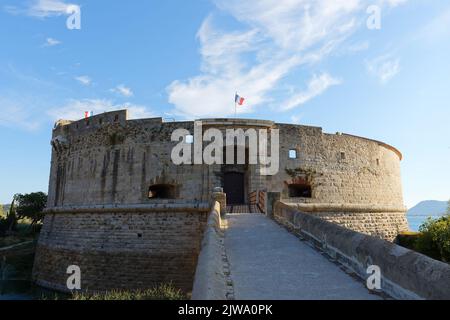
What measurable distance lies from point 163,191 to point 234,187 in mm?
2816

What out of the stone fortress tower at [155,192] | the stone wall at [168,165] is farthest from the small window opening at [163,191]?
the stone wall at [168,165]

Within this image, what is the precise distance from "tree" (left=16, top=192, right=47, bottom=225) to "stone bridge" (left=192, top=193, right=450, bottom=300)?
2808 cm

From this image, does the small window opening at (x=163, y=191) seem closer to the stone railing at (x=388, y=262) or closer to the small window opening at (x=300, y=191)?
the small window opening at (x=300, y=191)

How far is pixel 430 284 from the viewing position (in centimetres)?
280

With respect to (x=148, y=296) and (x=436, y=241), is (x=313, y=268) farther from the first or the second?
(x=436, y=241)

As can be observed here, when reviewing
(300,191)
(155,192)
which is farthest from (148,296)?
(300,191)

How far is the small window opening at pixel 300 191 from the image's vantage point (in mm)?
13617

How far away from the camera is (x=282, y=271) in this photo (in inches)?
173

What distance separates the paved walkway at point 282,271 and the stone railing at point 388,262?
0.60 feet

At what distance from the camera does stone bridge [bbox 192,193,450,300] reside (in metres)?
3.05

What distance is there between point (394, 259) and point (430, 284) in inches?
24.2

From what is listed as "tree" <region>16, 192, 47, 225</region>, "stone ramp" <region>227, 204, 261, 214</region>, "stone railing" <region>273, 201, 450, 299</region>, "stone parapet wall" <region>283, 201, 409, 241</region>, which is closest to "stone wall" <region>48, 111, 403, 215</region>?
"stone parapet wall" <region>283, 201, 409, 241</region>

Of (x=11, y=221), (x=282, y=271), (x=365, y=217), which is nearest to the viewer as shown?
(x=282, y=271)
